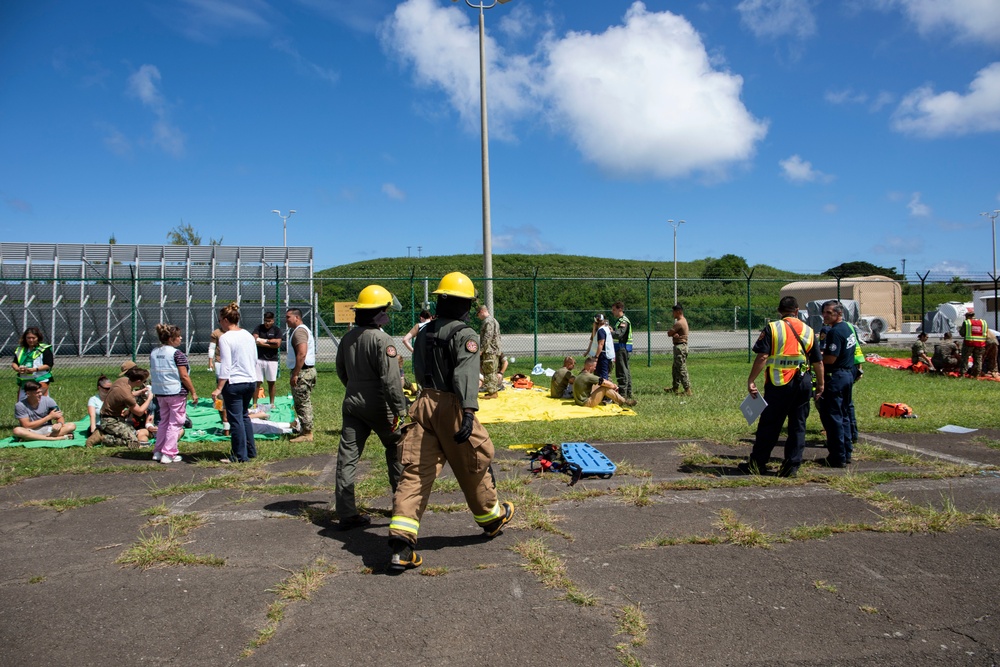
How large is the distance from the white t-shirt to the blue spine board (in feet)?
12.2

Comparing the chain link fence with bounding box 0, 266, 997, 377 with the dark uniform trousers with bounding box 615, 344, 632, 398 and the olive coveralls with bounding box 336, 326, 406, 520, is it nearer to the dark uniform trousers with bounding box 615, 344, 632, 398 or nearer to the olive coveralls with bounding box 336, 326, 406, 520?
the dark uniform trousers with bounding box 615, 344, 632, 398

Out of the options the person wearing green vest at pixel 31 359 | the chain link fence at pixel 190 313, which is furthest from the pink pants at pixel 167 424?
the chain link fence at pixel 190 313

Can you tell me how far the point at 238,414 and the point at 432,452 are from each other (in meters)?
3.98

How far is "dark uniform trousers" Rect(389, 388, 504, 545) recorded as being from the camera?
15.0 feet

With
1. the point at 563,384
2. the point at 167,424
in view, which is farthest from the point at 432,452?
the point at 563,384

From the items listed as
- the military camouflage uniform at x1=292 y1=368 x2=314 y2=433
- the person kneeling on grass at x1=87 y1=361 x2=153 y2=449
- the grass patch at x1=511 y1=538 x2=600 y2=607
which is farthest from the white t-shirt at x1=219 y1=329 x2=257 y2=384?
the grass patch at x1=511 y1=538 x2=600 y2=607

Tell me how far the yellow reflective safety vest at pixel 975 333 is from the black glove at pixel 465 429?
15.9 meters

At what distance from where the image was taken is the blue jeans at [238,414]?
771 centimetres

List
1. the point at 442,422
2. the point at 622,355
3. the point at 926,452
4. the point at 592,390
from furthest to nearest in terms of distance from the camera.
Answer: the point at 622,355 → the point at 592,390 → the point at 926,452 → the point at 442,422

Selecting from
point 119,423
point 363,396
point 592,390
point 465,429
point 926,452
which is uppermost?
point 363,396

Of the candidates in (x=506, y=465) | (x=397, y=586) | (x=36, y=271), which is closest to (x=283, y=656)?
(x=397, y=586)

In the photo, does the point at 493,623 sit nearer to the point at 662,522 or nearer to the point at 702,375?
the point at 662,522

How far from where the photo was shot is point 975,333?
15.8 meters

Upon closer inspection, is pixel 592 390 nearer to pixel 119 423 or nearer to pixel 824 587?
pixel 119 423
